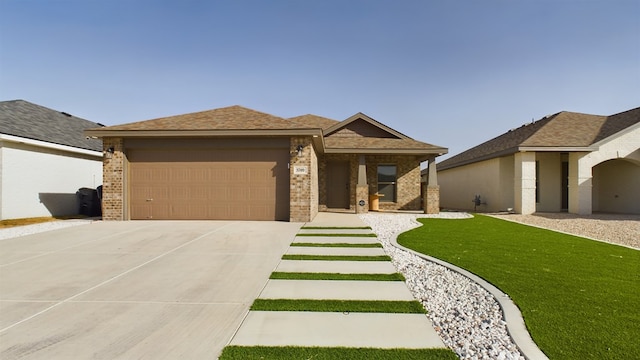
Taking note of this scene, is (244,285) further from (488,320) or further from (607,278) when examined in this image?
(607,278)

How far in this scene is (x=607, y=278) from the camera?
4.33 metres

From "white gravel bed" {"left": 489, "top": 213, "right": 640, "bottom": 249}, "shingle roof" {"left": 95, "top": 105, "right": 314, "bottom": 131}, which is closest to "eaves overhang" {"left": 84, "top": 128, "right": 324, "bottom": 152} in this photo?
"shingle roof" {"left": 95, "top": 105, "right": 314, "bottom": 131}

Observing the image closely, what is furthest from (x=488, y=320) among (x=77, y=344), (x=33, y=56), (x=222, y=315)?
(x=33, y=56)

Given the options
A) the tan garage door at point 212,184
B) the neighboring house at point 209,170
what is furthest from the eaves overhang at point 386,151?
the tan garage door at point 212,184

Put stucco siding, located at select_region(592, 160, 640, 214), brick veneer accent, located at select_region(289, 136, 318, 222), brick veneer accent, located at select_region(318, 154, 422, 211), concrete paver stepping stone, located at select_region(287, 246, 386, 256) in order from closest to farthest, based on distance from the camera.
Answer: concrete paver stepping stone, located at select_region(287, 246, 386, 256) < brick veneer accent, located at select_region(289, 136, 318, 222) < stucco siding, located at select_region(592, 160, 640, 214) < brick veneer accent, located at select_region(318, 154, 422, 211)

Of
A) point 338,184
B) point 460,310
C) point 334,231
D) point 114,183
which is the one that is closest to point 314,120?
point 338,184

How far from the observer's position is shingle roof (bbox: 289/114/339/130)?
18.6 meters

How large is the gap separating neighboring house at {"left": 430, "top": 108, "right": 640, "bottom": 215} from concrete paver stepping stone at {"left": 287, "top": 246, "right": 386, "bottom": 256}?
11193 millimetres

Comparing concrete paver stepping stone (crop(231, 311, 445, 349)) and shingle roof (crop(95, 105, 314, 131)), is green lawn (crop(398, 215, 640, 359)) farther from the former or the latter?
shingle roof (crop(95, 105, 314, 131))

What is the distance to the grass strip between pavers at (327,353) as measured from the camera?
2.36 metres

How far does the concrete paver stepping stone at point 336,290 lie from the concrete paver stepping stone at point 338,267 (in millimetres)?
484

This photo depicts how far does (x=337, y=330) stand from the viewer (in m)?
2.82

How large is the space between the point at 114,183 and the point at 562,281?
12313mm

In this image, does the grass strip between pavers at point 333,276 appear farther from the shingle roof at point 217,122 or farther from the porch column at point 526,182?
the porch column at point 526,182
